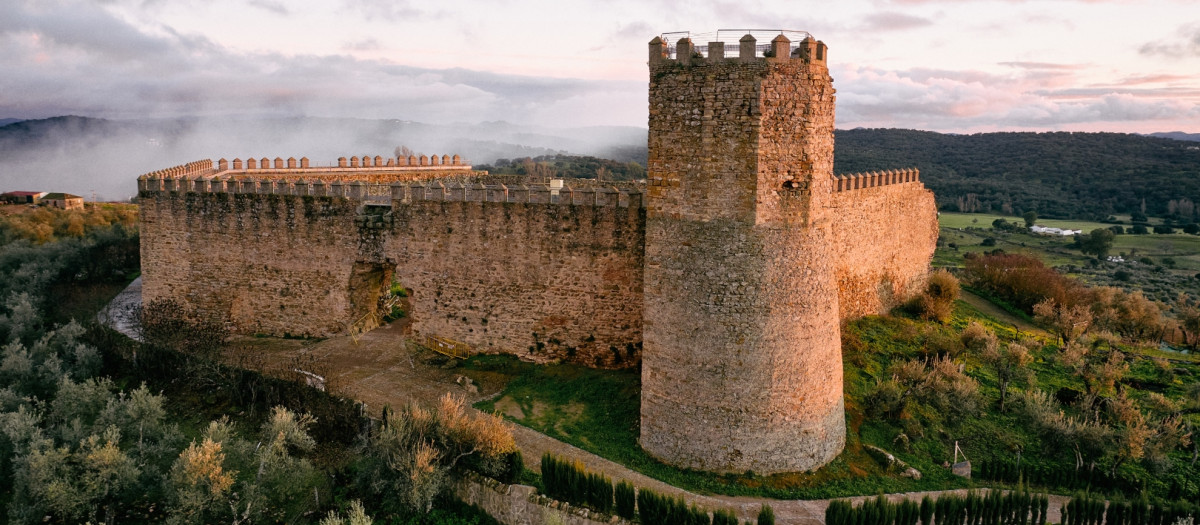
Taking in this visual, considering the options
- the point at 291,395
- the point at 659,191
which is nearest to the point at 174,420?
the point at 291,395

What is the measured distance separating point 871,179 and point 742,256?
10.0 metres

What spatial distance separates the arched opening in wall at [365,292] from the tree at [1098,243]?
4219 centimetres

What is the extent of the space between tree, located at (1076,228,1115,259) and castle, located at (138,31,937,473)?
25567mm

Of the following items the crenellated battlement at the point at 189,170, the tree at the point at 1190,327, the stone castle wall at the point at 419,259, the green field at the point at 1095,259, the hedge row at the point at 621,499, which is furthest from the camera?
the green field at the point at 1095,259

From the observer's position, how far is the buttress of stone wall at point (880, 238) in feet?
60.1

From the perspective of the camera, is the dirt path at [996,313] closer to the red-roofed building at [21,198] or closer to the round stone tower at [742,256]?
the round stone tower at [742,256]

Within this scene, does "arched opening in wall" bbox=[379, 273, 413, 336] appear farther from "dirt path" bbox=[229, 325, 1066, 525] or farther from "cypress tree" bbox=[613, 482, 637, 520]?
"cypress tree" bbox=[613, 482, 637, 520]

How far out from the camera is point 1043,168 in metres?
63.9

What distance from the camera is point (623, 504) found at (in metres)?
10.9

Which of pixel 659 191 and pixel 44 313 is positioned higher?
pixel 659 191

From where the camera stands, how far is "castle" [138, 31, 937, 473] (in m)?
11.4

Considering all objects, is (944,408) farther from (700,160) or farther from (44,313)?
(44,313)

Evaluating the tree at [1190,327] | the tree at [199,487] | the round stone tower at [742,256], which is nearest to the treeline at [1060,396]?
the tree at [1190,327]

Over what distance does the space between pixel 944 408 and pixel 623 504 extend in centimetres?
746
